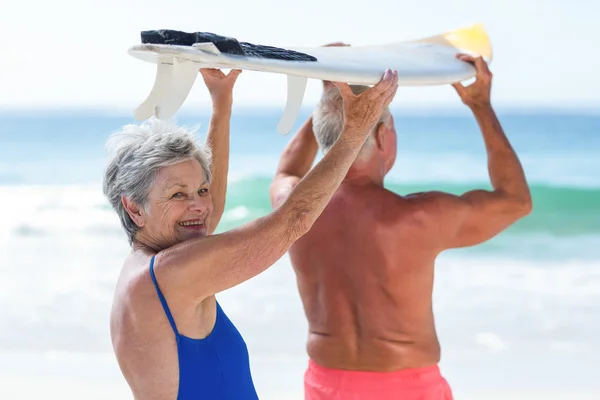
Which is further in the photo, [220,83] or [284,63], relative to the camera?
[220,83]

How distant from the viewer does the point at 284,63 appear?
203cm

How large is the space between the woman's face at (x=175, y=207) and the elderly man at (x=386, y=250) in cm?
72

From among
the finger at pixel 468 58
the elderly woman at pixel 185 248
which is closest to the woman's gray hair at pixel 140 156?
the elderly woman at pixel 185 248

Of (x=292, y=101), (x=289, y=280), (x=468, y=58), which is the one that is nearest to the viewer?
(x=292, y=101)

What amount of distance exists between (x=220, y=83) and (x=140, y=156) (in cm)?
53

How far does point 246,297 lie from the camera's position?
297 inches

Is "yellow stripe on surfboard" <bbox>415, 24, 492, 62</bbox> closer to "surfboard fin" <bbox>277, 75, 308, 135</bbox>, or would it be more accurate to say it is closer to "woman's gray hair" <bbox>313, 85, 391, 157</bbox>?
"woman's gray hair" <bbox>313, 85, 391, 157</bbox>

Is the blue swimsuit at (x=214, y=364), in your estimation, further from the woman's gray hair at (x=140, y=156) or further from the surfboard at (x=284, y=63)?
the surfboard at (x=284, y=63)

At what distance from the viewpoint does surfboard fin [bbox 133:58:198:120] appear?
75.8 inches

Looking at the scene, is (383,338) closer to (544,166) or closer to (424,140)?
(544,166)

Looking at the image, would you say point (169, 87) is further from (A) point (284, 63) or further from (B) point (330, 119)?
(B) point (330, 119)

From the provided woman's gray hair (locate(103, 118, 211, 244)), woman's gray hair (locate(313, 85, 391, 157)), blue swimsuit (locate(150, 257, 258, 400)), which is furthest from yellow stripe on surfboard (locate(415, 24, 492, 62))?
blue swimsuit (locate(150, 257, 258, 400))

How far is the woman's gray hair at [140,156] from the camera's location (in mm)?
1997

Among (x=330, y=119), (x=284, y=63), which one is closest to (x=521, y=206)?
(x=330, y=119)
